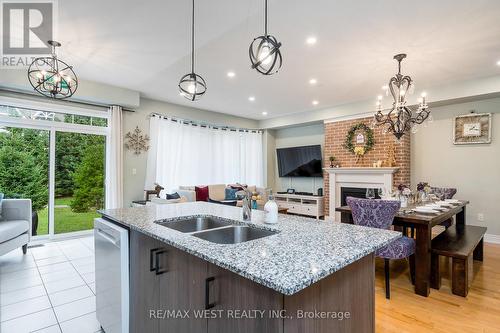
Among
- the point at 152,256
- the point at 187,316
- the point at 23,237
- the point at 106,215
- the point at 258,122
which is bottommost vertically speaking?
the point at 23,237

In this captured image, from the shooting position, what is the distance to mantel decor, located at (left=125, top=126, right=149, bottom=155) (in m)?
5.20

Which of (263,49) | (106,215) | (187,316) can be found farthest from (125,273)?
(263,49)

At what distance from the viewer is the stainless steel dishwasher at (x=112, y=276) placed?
1.64 m

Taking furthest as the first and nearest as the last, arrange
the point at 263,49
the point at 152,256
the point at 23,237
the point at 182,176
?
1. the point at 182,176
2. the point at 23,237
3. the point at 263,49
4. the point at 152,256

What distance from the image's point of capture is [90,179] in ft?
16.1

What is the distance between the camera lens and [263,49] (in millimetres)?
1933

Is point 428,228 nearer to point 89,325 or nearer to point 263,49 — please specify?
point 263,49

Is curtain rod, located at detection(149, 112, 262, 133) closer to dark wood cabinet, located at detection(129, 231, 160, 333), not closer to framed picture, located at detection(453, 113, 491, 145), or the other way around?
dark wood cabinet, located at detection(129, 231, 160, 333)

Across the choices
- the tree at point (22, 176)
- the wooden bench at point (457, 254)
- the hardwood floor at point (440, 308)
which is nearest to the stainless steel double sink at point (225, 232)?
the hardwood floor at point (440, 308)

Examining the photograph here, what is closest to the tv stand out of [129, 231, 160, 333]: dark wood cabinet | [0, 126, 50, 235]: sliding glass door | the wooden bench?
the wooden bench

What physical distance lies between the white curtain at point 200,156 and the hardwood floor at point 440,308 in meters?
4.40

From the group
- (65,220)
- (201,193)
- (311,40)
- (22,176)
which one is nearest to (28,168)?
(22,176)

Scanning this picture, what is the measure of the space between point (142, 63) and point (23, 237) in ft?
9.37

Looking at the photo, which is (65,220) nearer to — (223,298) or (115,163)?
(115,163)
